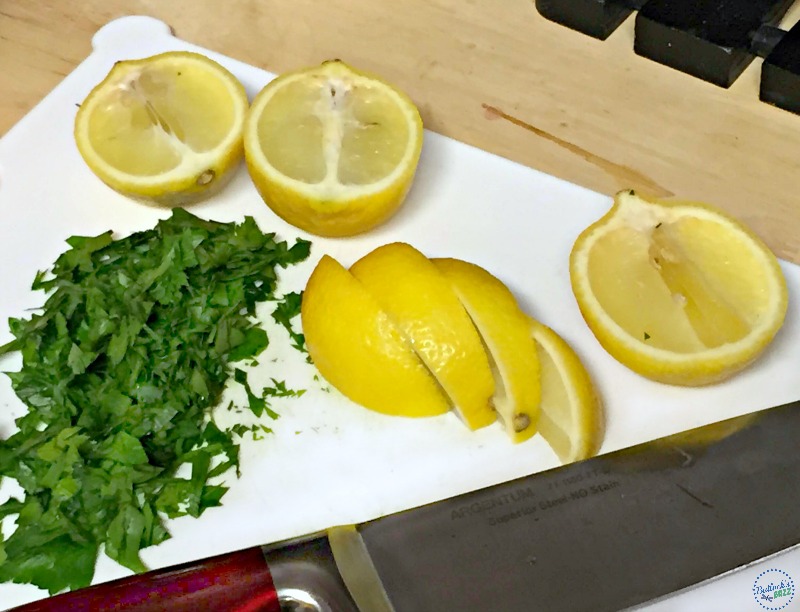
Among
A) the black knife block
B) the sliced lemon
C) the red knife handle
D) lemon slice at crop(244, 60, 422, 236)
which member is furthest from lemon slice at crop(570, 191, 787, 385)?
the red knife handle

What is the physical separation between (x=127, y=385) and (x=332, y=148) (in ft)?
1.29

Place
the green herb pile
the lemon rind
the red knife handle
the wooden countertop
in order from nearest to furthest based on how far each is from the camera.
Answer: the red knife handle, the green herb pile, the lemon rind, the wooden countertop

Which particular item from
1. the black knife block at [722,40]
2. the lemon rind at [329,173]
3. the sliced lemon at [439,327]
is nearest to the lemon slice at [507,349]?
the sliced lemon at [439,327]

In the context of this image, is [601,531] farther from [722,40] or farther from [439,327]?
[722,40]

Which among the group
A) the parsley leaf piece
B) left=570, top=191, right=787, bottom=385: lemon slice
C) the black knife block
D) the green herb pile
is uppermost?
the black knife block

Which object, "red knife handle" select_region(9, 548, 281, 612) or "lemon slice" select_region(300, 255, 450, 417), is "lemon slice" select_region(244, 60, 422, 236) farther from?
"red knife handle" select_region(9, 548, 281, 612)

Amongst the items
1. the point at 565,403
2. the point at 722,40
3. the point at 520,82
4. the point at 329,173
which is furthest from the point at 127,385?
the point at 722,40

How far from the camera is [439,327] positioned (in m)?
0.94

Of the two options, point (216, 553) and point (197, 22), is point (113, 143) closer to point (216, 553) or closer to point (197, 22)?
point (197, 22)

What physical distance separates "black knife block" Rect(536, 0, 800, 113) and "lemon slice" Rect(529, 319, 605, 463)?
600 millimetres

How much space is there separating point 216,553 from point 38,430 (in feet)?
0.85

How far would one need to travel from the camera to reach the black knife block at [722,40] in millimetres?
1280

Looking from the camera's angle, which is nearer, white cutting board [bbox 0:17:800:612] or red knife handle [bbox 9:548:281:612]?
red knife handle [bbox 9:548:281:612]

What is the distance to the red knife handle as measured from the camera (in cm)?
77
